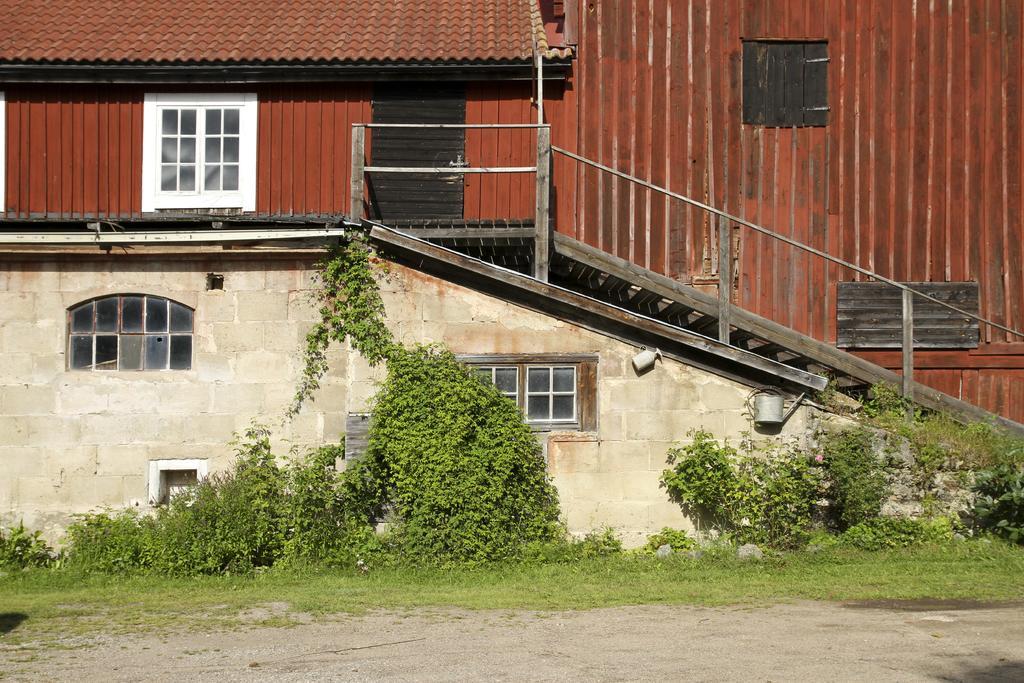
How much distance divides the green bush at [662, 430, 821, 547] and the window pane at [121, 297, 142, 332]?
6.20 m

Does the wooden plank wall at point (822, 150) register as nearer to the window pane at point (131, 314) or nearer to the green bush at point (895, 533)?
the green bush at point (895, 533)

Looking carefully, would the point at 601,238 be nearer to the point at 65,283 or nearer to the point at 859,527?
the point at 859,527

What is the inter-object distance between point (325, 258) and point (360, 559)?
3.34 m

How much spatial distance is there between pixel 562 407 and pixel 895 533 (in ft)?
12.3

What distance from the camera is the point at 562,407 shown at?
11.5 m

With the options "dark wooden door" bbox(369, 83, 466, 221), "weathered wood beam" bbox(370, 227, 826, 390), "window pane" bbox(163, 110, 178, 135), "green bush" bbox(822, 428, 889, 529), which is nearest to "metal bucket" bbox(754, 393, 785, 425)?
"weathered wood beam" bbox(370, 227, 826, 390)

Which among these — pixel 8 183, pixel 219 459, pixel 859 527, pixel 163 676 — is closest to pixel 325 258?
pixel 219 459

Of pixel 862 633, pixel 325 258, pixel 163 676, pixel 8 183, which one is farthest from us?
pixel 8 183

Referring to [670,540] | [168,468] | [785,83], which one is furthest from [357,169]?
[785,83]

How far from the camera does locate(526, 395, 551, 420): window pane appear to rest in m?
11.5

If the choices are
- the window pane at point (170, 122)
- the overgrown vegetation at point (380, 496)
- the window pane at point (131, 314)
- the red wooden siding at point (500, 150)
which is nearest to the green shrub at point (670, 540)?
the overgrown vegetation at point (380, 496)

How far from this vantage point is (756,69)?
1349 centimetres

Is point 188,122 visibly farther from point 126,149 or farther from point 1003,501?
point 1003,501

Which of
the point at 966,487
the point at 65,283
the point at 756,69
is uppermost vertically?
the point at 756,69
